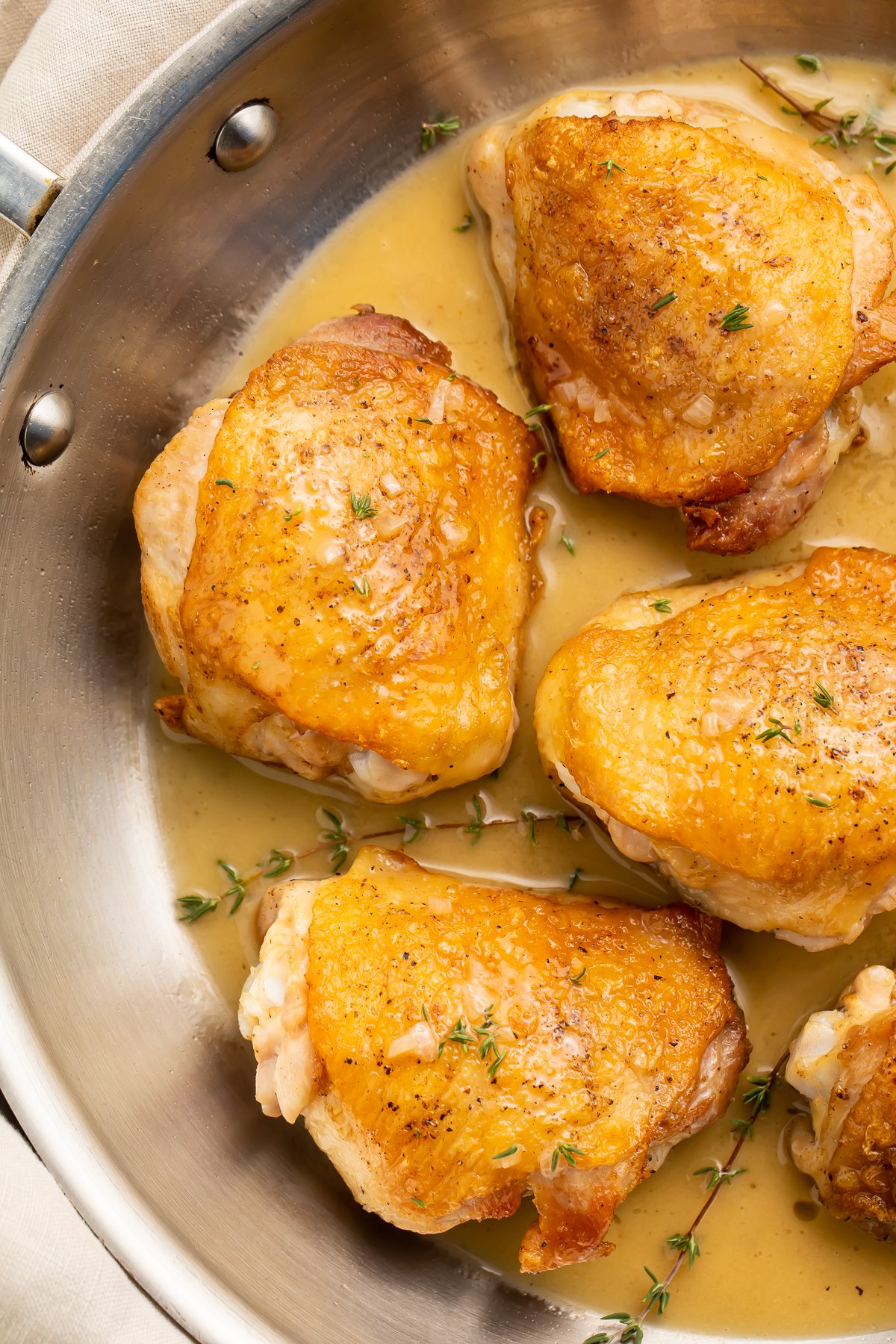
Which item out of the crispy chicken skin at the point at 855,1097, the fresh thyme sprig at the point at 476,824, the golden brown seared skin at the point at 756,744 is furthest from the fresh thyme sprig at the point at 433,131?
the crispy chicken skin at the point at 855,1097

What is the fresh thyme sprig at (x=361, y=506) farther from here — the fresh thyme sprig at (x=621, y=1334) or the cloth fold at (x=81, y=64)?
the fresh thyme sprig at (x=621, y=1334)

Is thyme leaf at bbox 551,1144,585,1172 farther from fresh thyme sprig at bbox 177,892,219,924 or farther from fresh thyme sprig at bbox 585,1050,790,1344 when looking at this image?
fresh thyme sprig at bbox 177,892,219,924

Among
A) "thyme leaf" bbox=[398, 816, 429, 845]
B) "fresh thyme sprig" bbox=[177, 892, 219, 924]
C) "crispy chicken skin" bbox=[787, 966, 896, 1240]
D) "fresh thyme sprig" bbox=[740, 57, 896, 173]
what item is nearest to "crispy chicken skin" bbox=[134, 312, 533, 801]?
"thyme leaf" bbox=[398, 816, 429, 845]

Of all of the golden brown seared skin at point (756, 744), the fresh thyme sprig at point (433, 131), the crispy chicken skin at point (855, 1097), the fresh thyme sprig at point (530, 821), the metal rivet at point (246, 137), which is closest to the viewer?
the golden brown seared skin at point (756, 744)

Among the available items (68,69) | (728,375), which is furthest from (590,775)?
(68,69)

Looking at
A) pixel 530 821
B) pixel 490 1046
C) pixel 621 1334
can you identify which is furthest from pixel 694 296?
pixel 621 1334

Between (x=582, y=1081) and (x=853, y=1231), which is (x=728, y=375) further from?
(x=853, y=1231)
